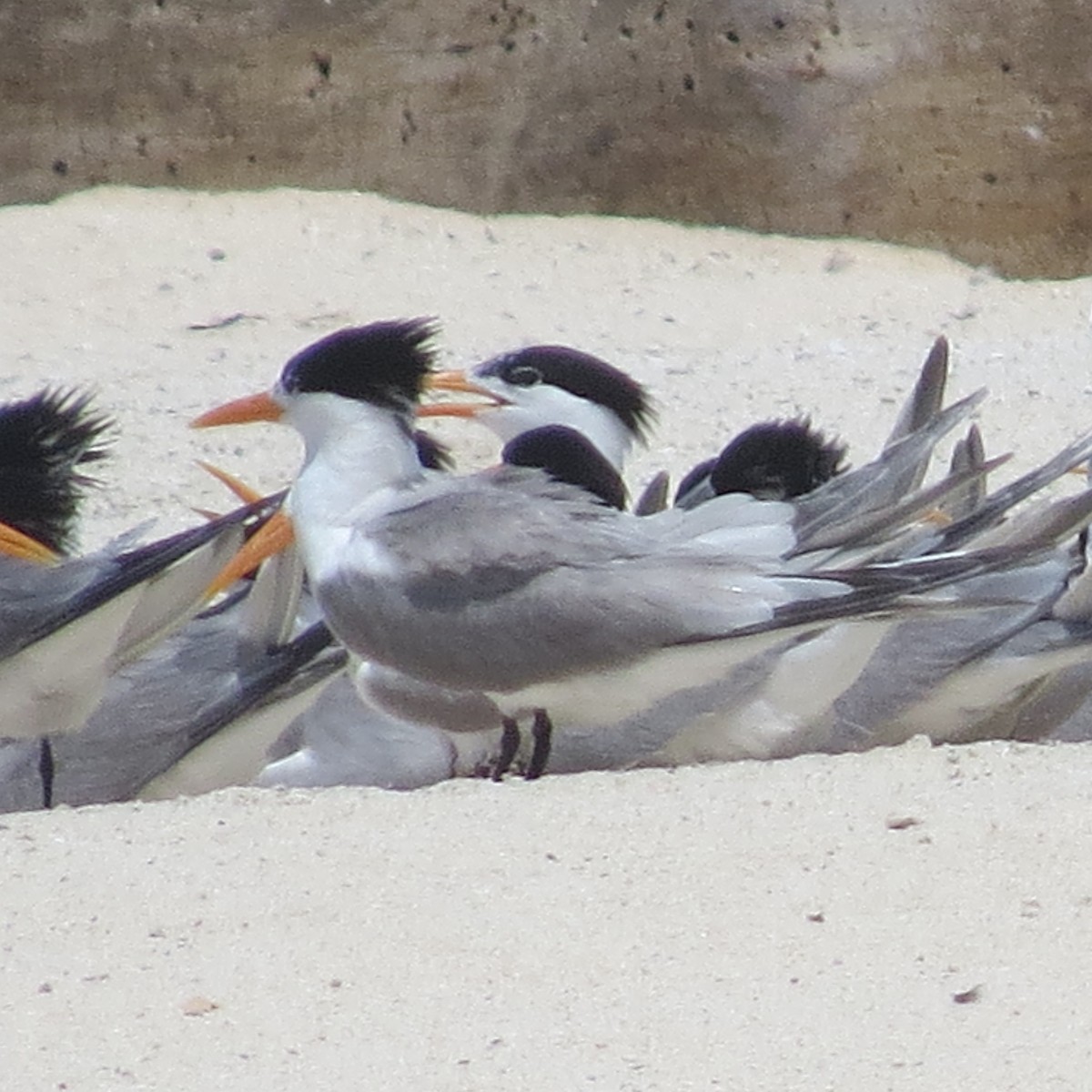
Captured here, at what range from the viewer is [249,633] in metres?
5.23

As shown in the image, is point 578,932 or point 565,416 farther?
point 565,416

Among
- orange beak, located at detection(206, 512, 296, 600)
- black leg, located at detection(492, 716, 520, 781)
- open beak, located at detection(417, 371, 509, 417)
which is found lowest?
black leg, located at detection(492, 716, 520, 781)

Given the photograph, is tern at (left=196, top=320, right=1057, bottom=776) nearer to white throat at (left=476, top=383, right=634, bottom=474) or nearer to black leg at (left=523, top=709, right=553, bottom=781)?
black leg at (left=523, top=709, right=553, bottom=781)

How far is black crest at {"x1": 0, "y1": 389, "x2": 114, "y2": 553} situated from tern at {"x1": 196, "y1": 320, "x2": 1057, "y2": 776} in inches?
28.0

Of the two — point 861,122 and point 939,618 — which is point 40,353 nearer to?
point 861,122

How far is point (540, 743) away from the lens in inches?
189

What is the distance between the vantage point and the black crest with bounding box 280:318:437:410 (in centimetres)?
507

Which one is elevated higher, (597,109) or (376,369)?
(376,369)

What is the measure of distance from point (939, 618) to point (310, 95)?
501 centimetres

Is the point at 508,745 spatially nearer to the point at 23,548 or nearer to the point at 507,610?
the point at 507,610

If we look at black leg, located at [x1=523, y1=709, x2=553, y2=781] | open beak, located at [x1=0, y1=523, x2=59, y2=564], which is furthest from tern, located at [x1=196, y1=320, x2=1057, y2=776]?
open beak, located at [x1=0, y1=523, x2=59, y2=564]

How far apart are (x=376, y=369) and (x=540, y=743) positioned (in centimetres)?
80

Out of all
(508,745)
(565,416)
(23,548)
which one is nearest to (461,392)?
(565,416)

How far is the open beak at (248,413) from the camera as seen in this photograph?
5.18 metres
